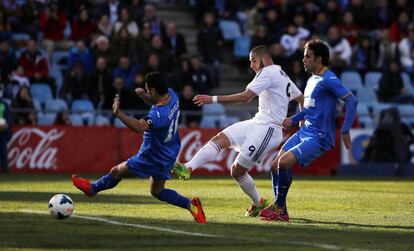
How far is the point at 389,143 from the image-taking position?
93.0 feet

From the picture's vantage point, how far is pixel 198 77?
29484mm

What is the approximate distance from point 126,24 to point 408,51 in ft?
30.6

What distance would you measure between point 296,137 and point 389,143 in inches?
542

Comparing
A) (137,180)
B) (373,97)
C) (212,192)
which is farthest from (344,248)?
(373,97)

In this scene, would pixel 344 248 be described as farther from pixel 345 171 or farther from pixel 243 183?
pixel 345 171

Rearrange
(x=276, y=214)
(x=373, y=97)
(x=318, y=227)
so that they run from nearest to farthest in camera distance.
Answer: (x=318, y=227) → (x=276, y=214) → (x=373, y=97)

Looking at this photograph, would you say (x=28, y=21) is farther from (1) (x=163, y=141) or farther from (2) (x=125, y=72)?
(1) (x=163, y=141)

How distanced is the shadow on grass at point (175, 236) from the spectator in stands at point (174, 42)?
1688 centimetres

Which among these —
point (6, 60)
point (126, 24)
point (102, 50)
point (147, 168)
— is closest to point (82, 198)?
Answer: point (147, 168)

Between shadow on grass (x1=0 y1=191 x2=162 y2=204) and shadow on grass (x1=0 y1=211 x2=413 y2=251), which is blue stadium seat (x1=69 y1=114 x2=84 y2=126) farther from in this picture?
shadow on grass (x1=0 y1=211 x2=413 y2=251)

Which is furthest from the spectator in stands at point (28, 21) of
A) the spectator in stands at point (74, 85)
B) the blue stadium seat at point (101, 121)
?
the blue stadium seat at point (101, 121)

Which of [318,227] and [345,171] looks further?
[345,171]

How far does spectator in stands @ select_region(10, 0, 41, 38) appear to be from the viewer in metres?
29.2

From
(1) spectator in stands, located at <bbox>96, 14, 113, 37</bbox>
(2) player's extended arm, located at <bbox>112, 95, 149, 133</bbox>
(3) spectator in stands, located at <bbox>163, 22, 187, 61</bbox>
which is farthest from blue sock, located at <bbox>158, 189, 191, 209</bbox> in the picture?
(3) spectator in stands, located at <bbox>163, 22, 187, 61</bbox>
